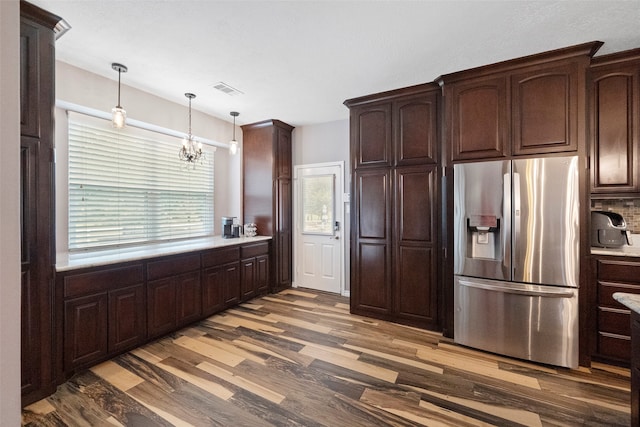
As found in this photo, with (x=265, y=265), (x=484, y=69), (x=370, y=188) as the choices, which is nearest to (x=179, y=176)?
(x=265, y=265)

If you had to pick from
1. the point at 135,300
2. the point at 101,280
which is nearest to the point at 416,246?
the point at 135,300

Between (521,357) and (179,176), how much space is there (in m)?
4.54

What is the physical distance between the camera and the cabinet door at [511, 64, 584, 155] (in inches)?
94.3

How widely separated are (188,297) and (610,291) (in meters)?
4.04

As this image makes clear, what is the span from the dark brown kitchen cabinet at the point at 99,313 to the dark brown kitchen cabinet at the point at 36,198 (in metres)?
0.14

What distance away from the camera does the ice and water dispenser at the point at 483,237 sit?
2619 millimetres

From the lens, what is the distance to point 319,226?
452cm

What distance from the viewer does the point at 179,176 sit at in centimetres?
402

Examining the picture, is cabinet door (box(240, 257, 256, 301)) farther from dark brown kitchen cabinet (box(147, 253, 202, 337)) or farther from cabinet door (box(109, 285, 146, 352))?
cabinet door (box(109, 285, 146, 352))

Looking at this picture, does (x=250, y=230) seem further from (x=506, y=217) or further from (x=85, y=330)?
(x=506, y=217)

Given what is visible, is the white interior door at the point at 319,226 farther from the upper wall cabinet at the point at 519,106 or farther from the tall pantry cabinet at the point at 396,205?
the upper wall cabinet at the point at 519,106

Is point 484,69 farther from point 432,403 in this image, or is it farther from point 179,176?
point 179,176

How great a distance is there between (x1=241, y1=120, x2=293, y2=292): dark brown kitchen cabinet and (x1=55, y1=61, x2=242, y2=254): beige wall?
26 cm

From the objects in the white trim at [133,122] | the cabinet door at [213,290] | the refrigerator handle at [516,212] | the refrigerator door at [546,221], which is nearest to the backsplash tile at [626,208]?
the refrigerator door at [546,221]
